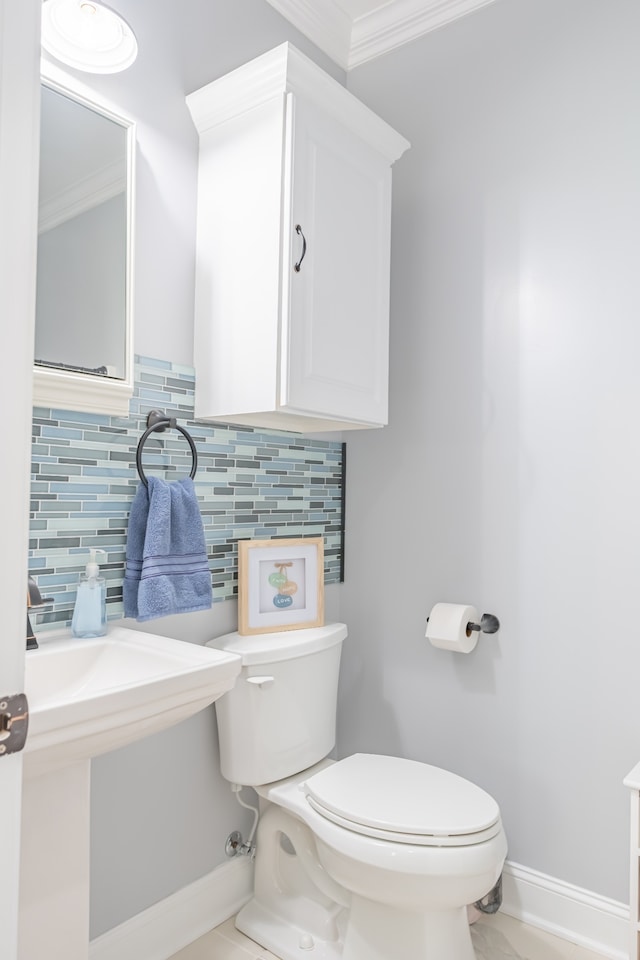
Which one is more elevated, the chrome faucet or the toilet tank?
the chrome faucet

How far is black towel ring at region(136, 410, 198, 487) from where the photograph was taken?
1.51 meters

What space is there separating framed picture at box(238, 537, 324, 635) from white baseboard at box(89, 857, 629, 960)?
668 millimetres

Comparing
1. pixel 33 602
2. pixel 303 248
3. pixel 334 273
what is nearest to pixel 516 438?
pixel 334 273

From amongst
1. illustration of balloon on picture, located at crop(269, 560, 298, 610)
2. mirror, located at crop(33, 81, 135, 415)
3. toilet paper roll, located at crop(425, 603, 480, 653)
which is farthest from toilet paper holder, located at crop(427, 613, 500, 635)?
mirror, located at crop(33, 81, 135, 415)

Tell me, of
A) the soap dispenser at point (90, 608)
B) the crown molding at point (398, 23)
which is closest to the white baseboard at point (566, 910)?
the soap dispenser at point (90, 608)

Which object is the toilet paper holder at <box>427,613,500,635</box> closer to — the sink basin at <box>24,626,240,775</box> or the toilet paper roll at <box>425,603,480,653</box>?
the toilet paper roll at <box>425,603,480,653</box>

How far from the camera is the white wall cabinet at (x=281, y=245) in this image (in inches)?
61.9

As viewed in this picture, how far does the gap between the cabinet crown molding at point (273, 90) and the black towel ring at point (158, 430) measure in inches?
30.6

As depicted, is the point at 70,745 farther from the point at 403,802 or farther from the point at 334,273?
the point at 334,273

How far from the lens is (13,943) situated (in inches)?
30.0

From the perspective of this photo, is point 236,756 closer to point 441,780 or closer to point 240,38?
point 441,780

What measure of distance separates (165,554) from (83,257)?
0.68 metres

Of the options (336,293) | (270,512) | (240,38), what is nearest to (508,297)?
(336,293)

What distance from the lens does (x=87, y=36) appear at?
1.36 m
